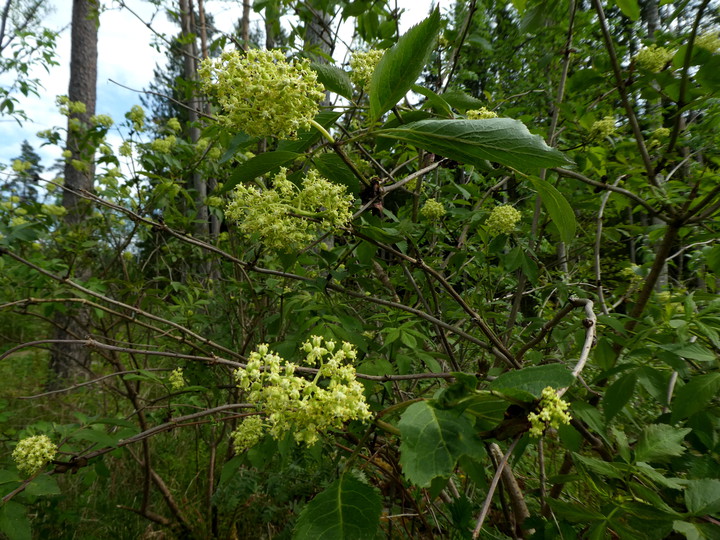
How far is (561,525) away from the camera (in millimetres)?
1012

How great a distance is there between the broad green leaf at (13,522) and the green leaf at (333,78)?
176 centimetres

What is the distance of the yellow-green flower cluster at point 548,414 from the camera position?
0.61 m

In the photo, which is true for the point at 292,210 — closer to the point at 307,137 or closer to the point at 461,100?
the point at 307,137

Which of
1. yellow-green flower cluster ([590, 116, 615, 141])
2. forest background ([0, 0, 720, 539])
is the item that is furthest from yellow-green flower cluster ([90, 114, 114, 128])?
yellow-green flower cluster ([590, 116, 615, 141])

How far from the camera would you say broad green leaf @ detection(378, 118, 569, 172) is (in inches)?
28.3

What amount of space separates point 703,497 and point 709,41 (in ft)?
5.38

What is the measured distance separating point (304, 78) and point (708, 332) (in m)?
1.32

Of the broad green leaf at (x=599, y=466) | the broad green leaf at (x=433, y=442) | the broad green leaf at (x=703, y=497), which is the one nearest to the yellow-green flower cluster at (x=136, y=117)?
the broad green leaf at (x=433, y=442)

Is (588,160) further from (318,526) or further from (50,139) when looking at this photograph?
(50,139)

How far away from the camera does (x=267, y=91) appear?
0.92 metres

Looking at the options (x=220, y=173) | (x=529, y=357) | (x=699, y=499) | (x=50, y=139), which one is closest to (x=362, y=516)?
(x=699, y=499)

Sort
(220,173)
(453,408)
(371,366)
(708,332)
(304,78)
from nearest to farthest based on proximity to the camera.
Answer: (453,408), (304,78), (708,332), (371,366), (220,173)

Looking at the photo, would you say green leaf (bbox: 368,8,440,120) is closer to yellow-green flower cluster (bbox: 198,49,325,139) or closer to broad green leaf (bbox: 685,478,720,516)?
yellow-green flower cluster (bbox: 198,49,325,139)

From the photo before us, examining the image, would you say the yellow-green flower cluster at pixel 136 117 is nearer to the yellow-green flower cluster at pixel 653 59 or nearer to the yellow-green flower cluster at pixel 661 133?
the yellow-green flower cluster at pixel 653 59
